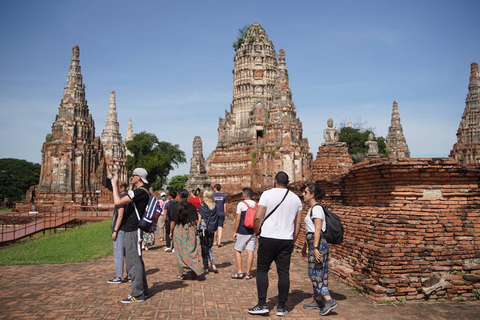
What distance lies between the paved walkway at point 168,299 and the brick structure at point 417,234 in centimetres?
26

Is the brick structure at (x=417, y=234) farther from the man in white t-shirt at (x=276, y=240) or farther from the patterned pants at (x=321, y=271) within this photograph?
the man in white t-shirt at (x=276, y=240)

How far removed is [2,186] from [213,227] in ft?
225

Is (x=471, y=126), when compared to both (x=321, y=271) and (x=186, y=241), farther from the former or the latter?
(x=321, y=271)

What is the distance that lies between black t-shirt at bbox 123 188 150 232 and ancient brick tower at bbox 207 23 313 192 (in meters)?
29.3

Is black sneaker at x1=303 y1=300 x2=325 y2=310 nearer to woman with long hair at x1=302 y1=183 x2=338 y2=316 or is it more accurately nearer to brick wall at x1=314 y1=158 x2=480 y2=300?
woman with long hair at x1=302 y1=183 x2=338 y2=316

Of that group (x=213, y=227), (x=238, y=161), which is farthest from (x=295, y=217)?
(x=238, y=161)

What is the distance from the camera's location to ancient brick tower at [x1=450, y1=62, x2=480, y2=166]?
131 ft

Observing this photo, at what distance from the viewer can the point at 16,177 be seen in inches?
2704

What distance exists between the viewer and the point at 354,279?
6785mm

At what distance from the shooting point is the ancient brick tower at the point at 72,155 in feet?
115

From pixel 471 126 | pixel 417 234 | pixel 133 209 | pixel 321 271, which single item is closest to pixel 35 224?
pixel 133 209

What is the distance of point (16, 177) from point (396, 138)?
59091 millimetres

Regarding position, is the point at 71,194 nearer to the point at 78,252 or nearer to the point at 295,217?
A: the point at 78,252

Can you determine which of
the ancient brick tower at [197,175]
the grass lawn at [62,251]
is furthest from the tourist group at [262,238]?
the ancient brick tower at [197,175]
